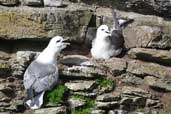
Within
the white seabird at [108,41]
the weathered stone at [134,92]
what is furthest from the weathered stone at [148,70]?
the white seabird at [108,41]

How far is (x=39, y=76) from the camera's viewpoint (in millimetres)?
11742

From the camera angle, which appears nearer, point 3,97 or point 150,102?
point 3,97

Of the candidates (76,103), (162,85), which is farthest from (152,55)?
(76,103)

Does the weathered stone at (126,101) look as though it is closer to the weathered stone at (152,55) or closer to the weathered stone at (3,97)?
the weathered stone at (152,55)

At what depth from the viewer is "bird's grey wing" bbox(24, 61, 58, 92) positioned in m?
11.6

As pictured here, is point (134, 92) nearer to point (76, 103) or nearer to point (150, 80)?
point (150, 80)

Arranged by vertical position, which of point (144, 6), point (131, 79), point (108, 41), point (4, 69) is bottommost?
point (131, 79)

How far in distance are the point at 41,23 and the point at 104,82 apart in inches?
68.6

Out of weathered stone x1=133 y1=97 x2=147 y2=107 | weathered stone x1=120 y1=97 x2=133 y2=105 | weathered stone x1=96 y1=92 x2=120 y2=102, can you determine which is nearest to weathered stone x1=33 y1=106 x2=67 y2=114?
weathered stone x1=96 y1=92 x2=120 y2=102

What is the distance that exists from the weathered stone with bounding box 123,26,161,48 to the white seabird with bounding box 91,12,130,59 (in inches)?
6.2

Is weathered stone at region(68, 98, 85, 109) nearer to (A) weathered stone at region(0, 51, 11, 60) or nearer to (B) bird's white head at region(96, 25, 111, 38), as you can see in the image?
(A) weathered stone at region(0, 51, 11, 60)

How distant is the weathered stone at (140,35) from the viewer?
41.2 ft

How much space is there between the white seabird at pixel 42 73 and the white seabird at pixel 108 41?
0.80 meters

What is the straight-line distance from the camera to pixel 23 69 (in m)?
12.0
